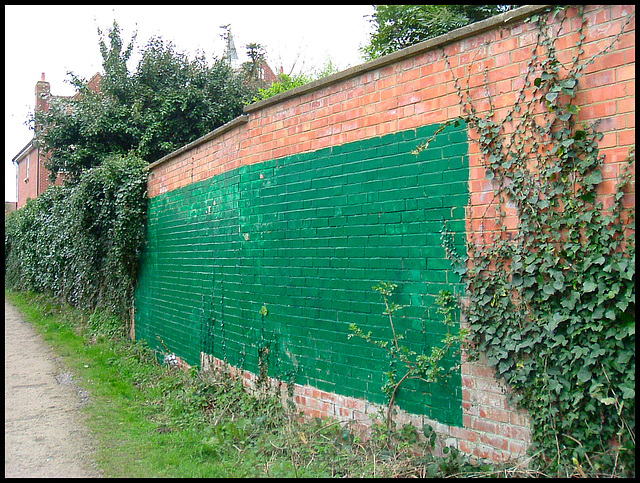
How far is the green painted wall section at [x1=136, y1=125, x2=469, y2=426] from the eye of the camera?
13.1ft

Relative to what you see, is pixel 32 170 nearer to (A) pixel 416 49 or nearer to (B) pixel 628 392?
(A) pixel 416 49

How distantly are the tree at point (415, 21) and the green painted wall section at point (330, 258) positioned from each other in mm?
7901

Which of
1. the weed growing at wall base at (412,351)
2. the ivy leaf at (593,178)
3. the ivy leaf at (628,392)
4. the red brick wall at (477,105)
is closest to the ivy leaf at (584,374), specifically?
the ivy leaf at (628,392)

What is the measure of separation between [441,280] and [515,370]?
2.69ft

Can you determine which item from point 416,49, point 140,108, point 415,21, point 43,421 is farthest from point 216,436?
point 415,21

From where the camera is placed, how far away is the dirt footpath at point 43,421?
184 inches

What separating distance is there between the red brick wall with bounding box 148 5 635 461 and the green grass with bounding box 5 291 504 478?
0.26 m

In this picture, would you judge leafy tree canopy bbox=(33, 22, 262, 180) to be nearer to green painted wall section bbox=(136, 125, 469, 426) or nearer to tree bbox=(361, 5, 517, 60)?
tree bbox=(361, 5, 517, 60)

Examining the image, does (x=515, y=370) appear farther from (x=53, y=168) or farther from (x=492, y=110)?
(x=53, y=168)

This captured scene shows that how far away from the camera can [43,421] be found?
6.00m

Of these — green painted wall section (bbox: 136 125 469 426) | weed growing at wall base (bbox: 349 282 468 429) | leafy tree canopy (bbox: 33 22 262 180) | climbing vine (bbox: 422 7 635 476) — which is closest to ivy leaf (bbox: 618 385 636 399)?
climbing vine (bbox: 422 7 635 476)

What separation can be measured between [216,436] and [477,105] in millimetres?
3697

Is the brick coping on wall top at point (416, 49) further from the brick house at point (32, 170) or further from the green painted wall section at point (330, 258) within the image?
the brick house at point (32, 170)

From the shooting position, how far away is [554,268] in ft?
10.8
